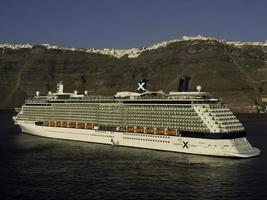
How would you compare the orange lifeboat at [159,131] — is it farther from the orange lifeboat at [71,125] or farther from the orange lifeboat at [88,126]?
the orange lifeboat at [71,125]

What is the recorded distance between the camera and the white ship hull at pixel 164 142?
223 ft

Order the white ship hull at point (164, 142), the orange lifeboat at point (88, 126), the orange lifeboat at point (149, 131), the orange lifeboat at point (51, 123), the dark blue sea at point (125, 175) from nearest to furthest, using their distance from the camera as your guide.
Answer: the dark blue sea at point (125, 175) < the white ship hull at point (164, 142) < the orange lifeboat at point (149, 131) < the orange lifeboat at point (88, 126) < the orange lifeboat at point (51, 123)

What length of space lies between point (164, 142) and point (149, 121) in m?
5.27

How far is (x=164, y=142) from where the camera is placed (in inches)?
2955

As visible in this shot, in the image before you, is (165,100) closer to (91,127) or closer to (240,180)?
(91,127)

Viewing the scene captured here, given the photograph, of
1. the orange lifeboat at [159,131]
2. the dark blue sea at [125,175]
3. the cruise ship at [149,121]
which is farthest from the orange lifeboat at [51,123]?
the orange lifeboat at [159,131]

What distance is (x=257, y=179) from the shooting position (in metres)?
56.6

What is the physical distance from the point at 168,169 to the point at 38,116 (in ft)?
160

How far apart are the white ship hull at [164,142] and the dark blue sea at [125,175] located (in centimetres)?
129

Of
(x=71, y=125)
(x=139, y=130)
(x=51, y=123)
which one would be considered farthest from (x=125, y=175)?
(x=51, y=123)

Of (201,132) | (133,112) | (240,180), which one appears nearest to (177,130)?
(201,132)

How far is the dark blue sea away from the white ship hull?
129 cm

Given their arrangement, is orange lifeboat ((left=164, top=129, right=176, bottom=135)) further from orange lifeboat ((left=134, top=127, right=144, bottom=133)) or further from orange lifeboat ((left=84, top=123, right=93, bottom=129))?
orange lifeboat ((left=84, top=123, right=93, bottom=129))

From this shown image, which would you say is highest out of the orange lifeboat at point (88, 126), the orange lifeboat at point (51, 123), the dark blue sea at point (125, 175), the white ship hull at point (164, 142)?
the orange lifeboat at point (51, 123)
